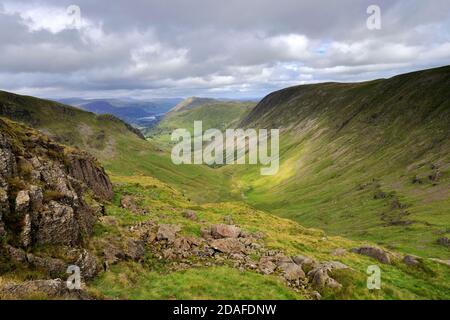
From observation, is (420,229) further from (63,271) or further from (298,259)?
(63,271)

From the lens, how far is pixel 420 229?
130 metres

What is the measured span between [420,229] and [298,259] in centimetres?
11644

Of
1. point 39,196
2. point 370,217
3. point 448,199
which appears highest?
point 39,196

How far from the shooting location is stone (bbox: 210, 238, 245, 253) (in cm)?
3688

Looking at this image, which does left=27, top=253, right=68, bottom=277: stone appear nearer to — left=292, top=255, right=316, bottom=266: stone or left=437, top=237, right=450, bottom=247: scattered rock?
left=292, top=255, right=316, bottom=266: stone

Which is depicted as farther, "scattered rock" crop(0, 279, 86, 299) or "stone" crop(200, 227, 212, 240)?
"stone" crop(200, 227, 212, 240)

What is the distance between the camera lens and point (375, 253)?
149 feet

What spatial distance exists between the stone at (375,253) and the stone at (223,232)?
17.4m

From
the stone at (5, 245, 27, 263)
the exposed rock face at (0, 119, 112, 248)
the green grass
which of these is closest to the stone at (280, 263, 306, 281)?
the green grass

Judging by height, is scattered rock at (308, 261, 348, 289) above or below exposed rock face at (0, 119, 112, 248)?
below

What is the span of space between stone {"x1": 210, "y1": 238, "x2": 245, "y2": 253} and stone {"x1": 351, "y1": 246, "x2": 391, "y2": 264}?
18722 millimetres

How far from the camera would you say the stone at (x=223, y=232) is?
1652 inches

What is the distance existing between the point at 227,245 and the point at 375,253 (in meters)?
21.2
